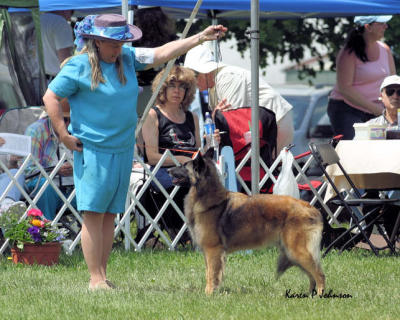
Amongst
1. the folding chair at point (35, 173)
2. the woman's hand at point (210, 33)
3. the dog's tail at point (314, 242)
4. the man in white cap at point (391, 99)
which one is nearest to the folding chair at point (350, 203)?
the man in white cap at point (391, 99)

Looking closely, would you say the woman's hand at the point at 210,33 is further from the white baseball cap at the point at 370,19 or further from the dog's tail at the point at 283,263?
the white baseball cap at the point at 370,19

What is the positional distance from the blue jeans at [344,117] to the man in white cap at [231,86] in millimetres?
1476

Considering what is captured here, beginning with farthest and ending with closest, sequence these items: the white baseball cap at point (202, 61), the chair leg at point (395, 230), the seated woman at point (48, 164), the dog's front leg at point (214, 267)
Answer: the white baseball cap at point (202, 61), the seated woman at point (48, 164), the chair leg at point (395, 230), the dog's front leg at point (214, 267)

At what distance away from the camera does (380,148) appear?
6.69m

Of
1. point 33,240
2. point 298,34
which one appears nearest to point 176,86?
point 33,240

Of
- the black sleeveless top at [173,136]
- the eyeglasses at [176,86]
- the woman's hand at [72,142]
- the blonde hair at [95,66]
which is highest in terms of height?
the blonde hair at [95,66]

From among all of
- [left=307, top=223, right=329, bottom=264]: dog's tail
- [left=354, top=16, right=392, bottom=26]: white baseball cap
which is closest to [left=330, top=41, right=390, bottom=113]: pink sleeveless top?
[left=354, top=16, right=392, bottom=26]: white baseball cap

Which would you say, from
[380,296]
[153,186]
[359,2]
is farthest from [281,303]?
[359,2]

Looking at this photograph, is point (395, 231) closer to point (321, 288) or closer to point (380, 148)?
point (380, 148)

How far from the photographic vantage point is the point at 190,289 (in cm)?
540

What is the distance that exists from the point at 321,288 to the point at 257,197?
68cm

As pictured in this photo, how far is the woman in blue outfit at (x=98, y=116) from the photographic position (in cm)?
509

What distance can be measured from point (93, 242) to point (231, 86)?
289 centimetres

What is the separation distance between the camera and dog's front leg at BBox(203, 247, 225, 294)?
5227 mm
